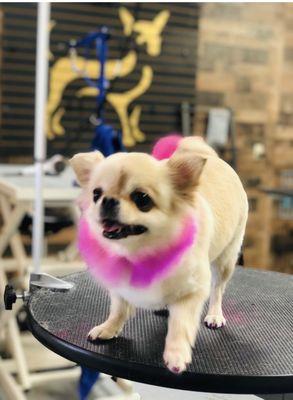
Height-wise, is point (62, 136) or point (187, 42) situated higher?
point (187, 42)

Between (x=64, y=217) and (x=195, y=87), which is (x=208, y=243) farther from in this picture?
(x=195, y=87)

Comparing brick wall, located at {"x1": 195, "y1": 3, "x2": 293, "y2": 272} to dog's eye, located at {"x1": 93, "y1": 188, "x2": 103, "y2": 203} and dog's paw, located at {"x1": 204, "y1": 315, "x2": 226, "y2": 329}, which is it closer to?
dog's paw, located at {"x1": 204, "y1": 315, "x2": 226, "y2": 329}

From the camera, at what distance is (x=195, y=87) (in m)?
3.10

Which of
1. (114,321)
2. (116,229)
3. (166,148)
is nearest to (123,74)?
(166,148)

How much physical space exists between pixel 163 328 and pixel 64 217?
5.18 ft

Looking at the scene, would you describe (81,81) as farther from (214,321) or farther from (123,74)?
(214,321)

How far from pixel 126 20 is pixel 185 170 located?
2.39m

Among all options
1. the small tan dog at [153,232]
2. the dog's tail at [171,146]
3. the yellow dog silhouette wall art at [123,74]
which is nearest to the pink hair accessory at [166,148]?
the dog's tail at [171,146]

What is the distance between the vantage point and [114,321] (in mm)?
845

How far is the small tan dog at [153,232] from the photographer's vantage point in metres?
0.69

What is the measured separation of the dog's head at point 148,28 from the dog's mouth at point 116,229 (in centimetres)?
241

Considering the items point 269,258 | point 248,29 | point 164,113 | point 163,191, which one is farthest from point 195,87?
point 163,191

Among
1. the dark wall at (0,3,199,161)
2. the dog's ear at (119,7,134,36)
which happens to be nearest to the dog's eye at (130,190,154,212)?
the dark wall at (0,3,199,161)

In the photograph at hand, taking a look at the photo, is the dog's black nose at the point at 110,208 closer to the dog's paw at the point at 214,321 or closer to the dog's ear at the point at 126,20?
the dog's paw at the point at 214,321
